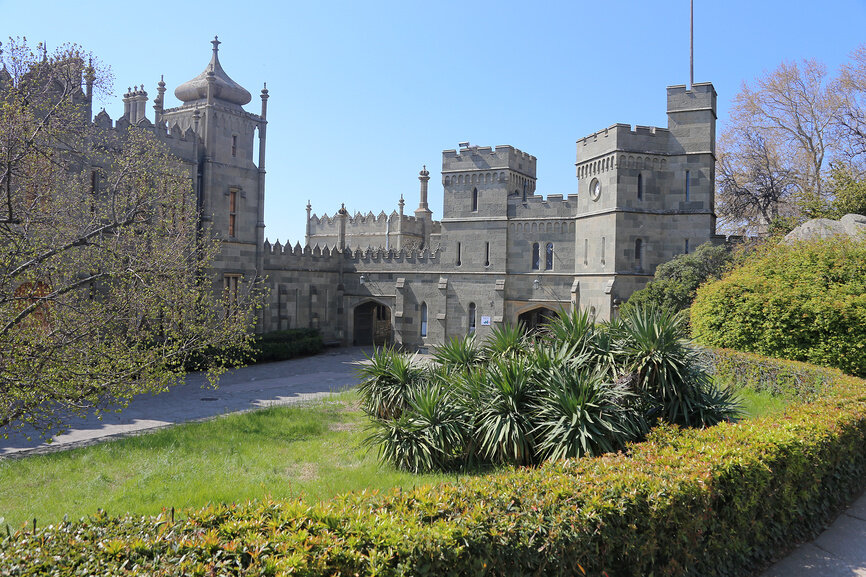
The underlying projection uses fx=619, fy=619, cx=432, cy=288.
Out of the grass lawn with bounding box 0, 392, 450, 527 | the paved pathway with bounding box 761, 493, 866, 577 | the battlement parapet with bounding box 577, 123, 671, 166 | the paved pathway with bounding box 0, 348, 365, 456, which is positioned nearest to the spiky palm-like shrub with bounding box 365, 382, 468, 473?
the grass lawn with bounding box 0, 392, 450, 527

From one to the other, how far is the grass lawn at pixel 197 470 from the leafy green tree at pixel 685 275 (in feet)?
42.3

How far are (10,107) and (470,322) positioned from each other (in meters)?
24.5

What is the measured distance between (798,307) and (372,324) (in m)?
24.8

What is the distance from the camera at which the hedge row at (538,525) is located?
399cm

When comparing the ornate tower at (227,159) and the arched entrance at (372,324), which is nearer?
the ornate tower at (227,159)

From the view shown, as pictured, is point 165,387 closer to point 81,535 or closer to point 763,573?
point 81,535

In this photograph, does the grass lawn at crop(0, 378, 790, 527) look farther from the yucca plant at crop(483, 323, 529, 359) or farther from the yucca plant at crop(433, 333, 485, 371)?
the yucca plant at crop(483, 323, 529, 359)

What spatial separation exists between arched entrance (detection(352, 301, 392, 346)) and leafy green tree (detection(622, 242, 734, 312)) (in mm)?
15834

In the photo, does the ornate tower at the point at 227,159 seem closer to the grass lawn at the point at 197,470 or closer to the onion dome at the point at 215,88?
the onion dome at the point at 215,88

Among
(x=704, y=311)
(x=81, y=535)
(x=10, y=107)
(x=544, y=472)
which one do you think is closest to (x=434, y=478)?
(x=544, y=472)

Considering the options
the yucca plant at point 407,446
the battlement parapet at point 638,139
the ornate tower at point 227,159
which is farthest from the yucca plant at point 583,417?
the ornate tower at point 227,159

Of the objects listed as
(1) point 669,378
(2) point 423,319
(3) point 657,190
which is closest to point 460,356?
(1) point 669,378

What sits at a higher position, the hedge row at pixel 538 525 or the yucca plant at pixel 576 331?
the yucca plant at pixel 576 331

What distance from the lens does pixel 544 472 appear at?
20.0 ft
